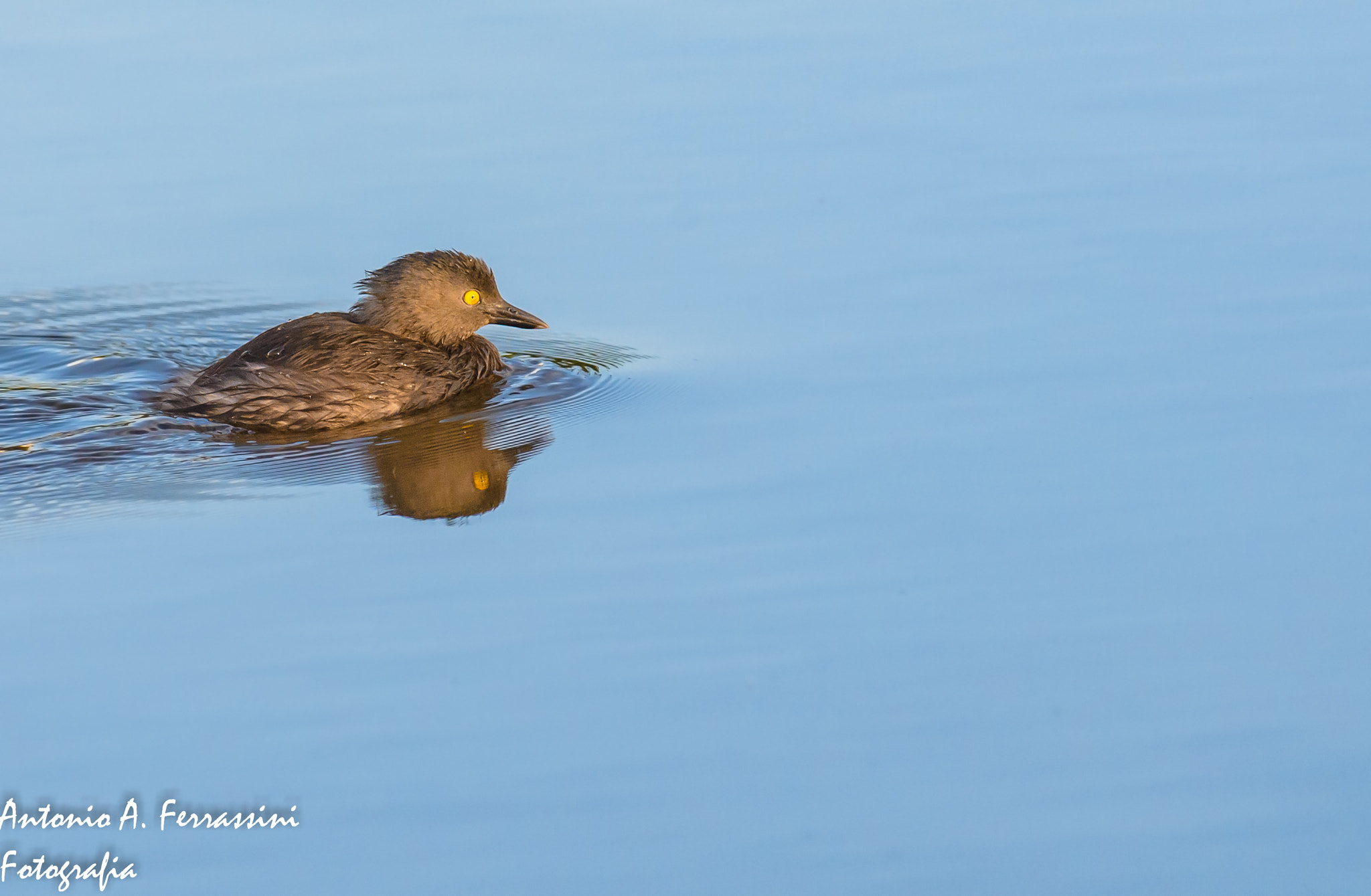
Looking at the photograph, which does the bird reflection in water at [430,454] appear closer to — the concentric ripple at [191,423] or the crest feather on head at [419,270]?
the concentric ripple at [191,423]

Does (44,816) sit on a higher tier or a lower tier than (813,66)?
lower

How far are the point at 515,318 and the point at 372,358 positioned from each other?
0.98 m

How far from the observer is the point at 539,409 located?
34.4ft

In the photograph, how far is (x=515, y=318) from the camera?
36.3 ft

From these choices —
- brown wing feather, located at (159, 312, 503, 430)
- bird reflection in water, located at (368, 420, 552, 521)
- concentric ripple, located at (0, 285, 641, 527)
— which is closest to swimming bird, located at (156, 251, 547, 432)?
brown wing feather, located at (159, 312, 503, 430)

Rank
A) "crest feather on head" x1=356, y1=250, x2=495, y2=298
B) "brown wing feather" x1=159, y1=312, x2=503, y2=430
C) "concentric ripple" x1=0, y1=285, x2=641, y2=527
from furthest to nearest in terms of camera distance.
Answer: "crest feather on head" x1=356, y1=250, x2=495, y2=298 → "brown wing feather" x1=159, y1=312, x2=503, y2=430 → "concentric ripple" x1=0, y1=285, x2=641, y2=527

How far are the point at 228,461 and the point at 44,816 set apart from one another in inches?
146

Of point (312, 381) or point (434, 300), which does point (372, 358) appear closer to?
point (312, 381)

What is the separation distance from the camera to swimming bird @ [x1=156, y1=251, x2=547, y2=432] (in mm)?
10164

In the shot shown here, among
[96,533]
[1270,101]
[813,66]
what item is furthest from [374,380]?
[1270,101]

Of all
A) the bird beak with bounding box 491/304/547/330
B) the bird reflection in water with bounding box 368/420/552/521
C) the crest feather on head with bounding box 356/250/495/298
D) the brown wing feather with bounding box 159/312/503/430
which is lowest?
the bird reflection in water with bounding box 368/420/552/521

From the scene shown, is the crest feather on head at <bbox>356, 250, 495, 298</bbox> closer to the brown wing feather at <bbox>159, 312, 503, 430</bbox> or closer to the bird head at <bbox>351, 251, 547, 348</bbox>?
the bird head at <bbox>351, 251, 547, 348</bbox>

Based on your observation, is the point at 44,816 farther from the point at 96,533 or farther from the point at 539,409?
the point at 539,409

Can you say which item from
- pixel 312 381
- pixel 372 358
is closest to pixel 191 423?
→ pixel 312 381
